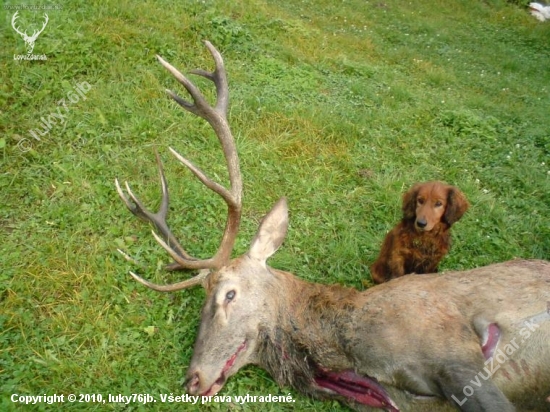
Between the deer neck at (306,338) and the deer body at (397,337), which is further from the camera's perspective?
the deer neck at (306,338)

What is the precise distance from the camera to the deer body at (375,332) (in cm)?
316

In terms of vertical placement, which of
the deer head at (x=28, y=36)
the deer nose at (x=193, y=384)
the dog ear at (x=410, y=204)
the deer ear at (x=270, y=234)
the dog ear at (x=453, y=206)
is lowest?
the deer nose at (x=193, y=384)

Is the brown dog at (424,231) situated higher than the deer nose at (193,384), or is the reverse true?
the brown dog at (424,231)

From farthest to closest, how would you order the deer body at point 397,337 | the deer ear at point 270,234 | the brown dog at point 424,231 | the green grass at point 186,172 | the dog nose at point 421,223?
1. the brown dog at point 424,231
2. the dog nose at point 421,223
3. the deer ear at point 270,234
4. the green grass at point 186,172
5. the deer body at point 397,337

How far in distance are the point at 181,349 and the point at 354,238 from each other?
2.11 metres

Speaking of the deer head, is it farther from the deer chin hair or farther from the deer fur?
the deer chin hair

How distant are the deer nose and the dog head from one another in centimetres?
216

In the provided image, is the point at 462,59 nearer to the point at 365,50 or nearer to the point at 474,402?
the point at 365,50

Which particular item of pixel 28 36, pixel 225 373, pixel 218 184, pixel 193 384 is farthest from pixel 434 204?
pixel 28 36

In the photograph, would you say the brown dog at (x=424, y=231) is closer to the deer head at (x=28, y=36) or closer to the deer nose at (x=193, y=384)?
the deer nose at (x=193, y=384)

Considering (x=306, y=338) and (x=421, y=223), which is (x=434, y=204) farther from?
(x=306, y=338)

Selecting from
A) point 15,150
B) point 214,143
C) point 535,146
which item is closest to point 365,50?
point 535,146

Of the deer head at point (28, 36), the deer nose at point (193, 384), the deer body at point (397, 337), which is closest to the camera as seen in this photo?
the deer body at point (397, 337)

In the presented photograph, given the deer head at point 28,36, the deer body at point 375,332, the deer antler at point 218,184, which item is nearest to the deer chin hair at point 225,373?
the deer body at point 375,332
